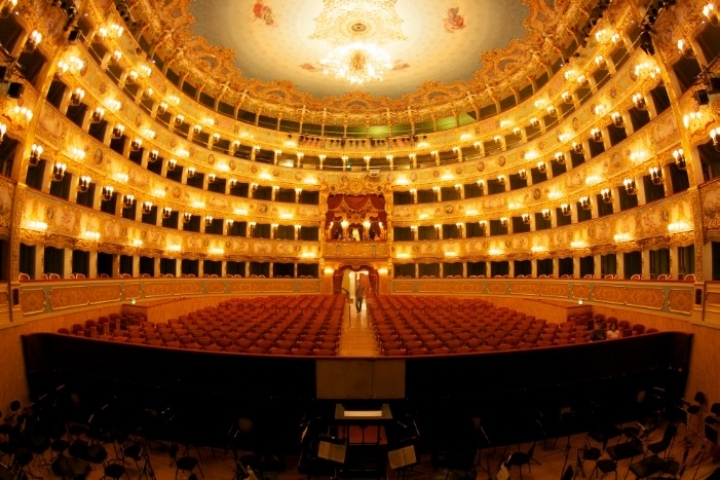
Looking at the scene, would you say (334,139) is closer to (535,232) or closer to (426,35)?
(426,35)

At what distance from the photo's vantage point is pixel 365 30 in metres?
21.4

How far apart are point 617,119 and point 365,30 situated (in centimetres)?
1331

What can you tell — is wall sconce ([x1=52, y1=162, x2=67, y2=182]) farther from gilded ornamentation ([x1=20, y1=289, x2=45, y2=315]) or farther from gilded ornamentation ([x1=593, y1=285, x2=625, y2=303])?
gilded ornamentation ([x1=593, y1=285, x2=625, y2=303])

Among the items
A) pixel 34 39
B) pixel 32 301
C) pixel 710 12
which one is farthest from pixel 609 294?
pixel 34 39

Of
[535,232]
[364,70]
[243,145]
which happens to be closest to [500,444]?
[535,232]

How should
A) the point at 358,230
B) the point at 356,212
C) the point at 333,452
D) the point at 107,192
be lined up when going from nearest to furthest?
the point at 333,452, the point at 107,192, the point at 356,212, the point at 358,230

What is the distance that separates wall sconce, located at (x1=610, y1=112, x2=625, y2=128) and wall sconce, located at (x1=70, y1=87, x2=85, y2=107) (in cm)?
2074

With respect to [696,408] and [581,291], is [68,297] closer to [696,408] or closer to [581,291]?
[696,408]

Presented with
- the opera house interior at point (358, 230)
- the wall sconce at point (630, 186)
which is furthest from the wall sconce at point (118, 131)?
the wall sconce at point (630, 186)

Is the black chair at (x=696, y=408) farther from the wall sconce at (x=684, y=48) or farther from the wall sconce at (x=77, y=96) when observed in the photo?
the wall sconce at (x=77, y=96)

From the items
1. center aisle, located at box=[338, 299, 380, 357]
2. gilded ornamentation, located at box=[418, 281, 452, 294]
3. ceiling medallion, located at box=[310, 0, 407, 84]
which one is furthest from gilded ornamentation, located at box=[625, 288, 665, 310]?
ceiling medallion, located at box=[310, 0, 407, 84]

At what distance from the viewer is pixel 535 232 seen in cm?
2367

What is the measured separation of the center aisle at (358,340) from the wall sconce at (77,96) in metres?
12.7

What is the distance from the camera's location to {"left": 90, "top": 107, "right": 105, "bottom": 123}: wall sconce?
55.1ft
